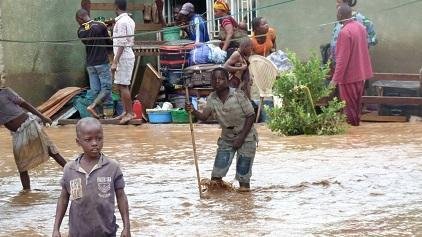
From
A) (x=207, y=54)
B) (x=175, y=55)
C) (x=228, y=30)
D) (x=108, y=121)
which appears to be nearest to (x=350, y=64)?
(x=228, y=30)

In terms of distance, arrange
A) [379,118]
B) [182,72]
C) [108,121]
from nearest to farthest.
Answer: [379,118]
[108,121]
[182,72]

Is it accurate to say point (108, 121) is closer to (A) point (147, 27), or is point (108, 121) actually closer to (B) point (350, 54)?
(A) point (147, 27)

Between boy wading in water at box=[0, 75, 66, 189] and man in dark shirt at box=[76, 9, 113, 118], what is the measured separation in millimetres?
5401

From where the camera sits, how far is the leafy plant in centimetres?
1188

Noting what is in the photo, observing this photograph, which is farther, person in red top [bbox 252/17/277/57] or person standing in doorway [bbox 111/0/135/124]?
person in red top [bbox 252/17/277/57]

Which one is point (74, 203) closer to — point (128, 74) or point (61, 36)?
point (128, 74)

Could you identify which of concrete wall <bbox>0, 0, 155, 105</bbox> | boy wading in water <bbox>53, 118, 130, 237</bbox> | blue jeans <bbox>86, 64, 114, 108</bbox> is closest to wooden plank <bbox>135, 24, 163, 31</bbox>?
concrete wall <bbox>0, 0, 155, 105</bbox>

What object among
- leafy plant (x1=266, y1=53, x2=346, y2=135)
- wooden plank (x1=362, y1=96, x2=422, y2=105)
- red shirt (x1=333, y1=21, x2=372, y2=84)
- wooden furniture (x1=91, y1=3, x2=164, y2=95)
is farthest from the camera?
wooden furniture (x1=91, y1=3, x2=164, y2=95)

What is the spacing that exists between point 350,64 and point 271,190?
5423mm

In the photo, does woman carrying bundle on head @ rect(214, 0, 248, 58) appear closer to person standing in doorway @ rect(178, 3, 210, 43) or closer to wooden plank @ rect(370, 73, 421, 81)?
person standing in doorway @ rect(178, 3, 210, 43)

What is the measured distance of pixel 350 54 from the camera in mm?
13000

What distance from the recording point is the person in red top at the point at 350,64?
12938mm

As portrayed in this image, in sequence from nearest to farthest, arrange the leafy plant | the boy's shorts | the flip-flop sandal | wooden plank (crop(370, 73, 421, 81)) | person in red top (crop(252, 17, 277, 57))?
the leafy plant → wooden plank (crop(370, 73, 421, 81)) → the boy's shorts → the flip-flop sandal → person in red top (crop(252, 17, 277, 57))

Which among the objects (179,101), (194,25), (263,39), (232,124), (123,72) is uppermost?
(194,25)
